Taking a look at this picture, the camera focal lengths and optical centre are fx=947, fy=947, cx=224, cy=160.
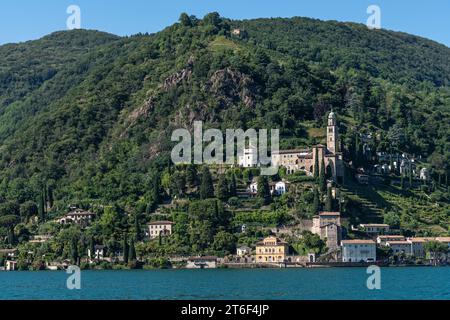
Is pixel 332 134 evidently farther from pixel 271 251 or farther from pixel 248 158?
pixel 271 251

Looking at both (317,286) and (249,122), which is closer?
(317,286)

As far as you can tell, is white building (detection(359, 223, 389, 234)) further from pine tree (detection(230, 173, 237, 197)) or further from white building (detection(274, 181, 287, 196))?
pine tree (detection(230, 173, 237, 197))

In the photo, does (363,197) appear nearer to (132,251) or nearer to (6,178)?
(132,251)

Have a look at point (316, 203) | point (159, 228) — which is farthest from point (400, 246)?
point (159, 228)

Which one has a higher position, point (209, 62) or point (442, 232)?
point (209, 62)

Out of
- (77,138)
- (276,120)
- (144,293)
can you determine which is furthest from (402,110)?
(144,293)

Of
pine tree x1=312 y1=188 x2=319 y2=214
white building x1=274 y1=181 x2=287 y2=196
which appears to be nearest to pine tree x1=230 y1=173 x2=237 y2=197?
white building x1=274 y1=181 x2=287 y2=196
